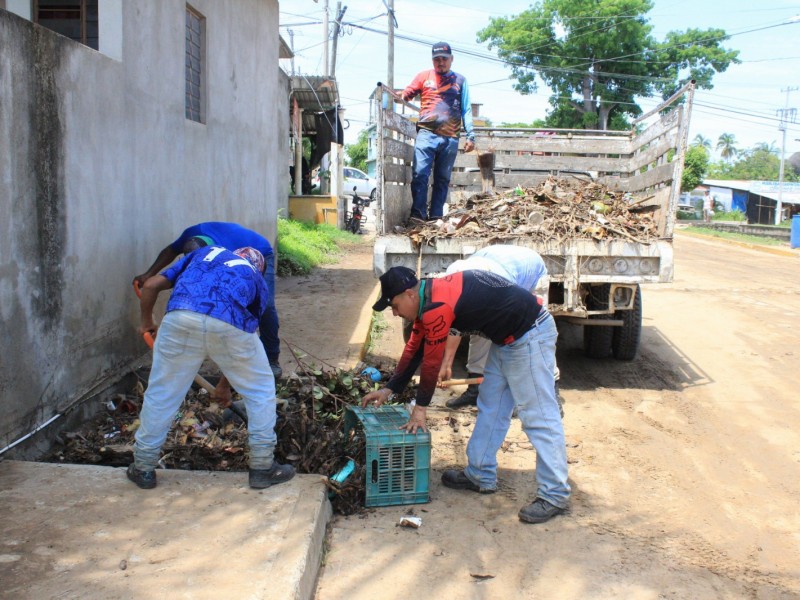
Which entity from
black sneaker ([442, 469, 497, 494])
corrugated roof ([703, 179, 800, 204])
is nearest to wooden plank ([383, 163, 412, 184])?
black sneaker ([442, 469, 497, 494])

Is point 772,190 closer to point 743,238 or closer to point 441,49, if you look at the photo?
point 743,238

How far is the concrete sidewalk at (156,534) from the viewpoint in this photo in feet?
9.75

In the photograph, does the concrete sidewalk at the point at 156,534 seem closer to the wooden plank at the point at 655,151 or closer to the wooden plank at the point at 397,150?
the wooden plank at the point at 397,150

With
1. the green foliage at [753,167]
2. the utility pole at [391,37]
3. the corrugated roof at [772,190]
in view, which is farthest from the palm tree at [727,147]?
the utility pole at [391,37]

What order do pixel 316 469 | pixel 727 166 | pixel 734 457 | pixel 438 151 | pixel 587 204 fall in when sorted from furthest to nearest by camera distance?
pixel 727 166 → pixel 438 151 → pixel 587 204 → pixel 734 457 → pixel 316 469

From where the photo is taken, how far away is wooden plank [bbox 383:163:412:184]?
22.5 feet

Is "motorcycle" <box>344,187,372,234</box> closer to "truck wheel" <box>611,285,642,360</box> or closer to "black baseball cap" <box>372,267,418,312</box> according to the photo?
"truck wheel" <box>611,285,642,360</box>

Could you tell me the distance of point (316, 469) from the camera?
4426 millimetres

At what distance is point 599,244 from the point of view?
20.5 feet

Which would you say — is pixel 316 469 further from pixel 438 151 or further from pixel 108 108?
pixel 438 151

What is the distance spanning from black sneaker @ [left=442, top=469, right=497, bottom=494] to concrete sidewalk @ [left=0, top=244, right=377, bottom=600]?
0.84m

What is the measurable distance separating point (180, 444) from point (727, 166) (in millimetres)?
99118

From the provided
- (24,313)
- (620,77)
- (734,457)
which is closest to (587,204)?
(734,457)

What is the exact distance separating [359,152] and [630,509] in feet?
158
